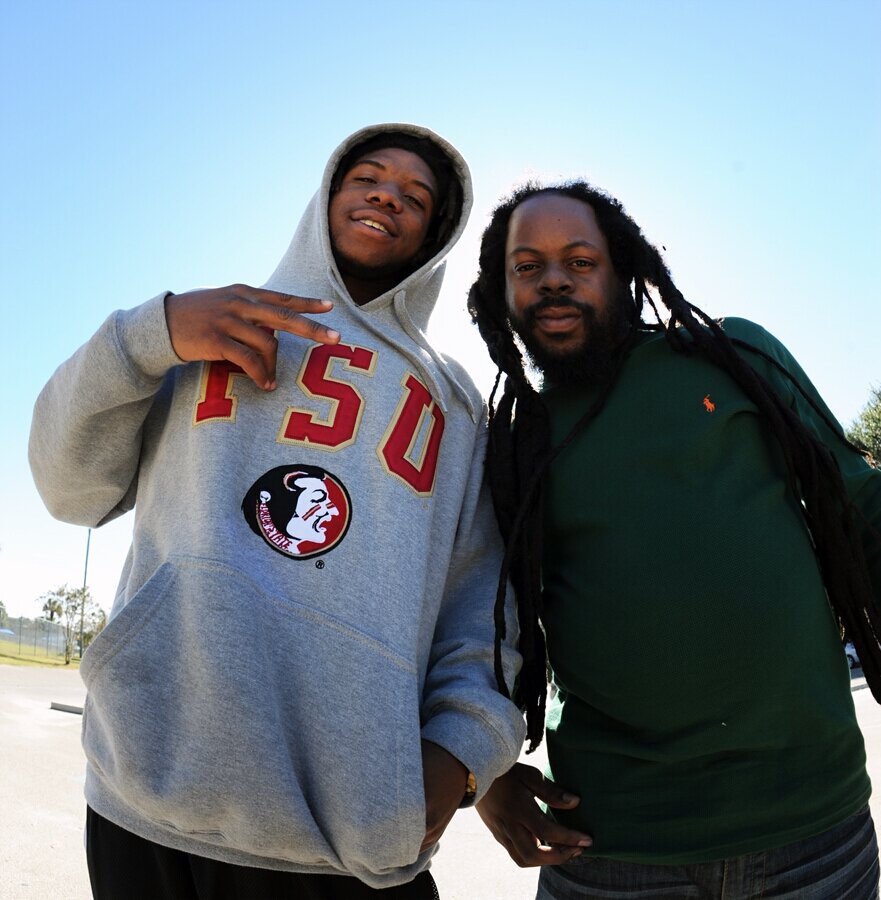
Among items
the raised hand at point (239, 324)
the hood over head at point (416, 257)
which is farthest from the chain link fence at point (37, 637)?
the raised hand at point (239, 324)

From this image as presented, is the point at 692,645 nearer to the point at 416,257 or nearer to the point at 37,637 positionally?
the point at 416,257

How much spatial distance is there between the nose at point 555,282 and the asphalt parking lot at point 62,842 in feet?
7.15

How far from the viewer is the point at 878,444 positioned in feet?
64.2

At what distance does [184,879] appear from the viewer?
1.66 meters

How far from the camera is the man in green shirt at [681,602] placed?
1.92 meters

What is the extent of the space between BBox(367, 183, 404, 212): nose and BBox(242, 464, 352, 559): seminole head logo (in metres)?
0.88

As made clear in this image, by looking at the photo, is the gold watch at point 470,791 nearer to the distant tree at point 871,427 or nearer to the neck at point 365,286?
the neck at point 365,286

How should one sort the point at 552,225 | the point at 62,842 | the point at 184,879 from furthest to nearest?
the point at 62,842 < the point at 552,225 < the point at 184,879

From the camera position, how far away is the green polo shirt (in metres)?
1.92

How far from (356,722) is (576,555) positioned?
2.61 ft

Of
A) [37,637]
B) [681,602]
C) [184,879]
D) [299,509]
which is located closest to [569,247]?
[681,602]

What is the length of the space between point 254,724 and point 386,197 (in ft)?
4.75

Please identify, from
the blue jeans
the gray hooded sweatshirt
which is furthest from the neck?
the blue jeans

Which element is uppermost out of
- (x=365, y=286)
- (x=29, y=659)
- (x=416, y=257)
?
(x=416, y=257)
